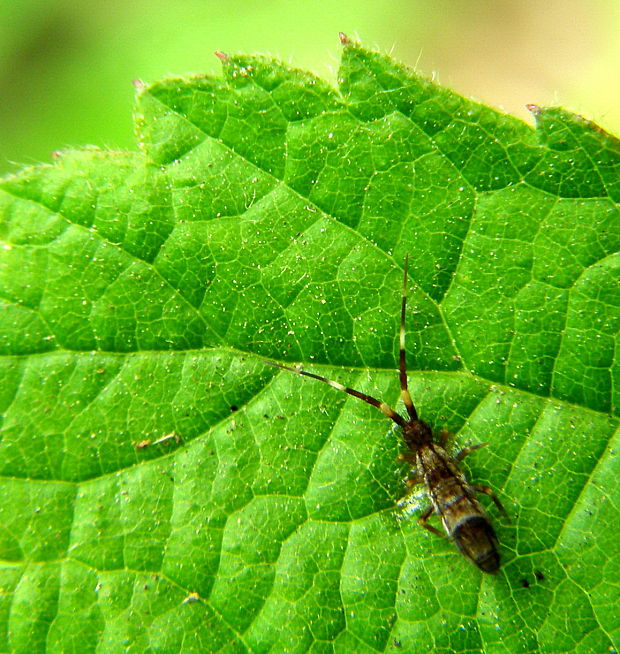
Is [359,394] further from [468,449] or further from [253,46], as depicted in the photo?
[253,46]

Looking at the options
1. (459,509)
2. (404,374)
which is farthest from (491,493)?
(404,374)

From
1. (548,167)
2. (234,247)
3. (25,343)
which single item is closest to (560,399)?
(548,167)

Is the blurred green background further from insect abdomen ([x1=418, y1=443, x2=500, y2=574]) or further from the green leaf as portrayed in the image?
insect abdomen ([x1=418, y1=443, x2=500, y2=574])

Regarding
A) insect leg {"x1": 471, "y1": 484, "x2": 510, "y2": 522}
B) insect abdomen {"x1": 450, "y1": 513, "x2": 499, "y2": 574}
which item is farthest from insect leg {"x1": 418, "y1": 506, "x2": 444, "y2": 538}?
insect leg {"x1": 471, "y1": 484, "x2": 510, "y2": 522}

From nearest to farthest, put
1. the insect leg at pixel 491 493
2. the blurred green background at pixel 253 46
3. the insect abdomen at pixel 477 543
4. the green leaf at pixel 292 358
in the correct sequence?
1. the insect abdomen at pixel 477 543
2. the green leaf at pixel 292 358
3. the insect leg at pixel 491 493
4. the blurred green background at pixel 253 46

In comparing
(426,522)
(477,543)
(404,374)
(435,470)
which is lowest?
(426,522)

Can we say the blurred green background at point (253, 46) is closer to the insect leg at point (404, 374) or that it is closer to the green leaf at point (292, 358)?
the green leaf at point (292, 358)

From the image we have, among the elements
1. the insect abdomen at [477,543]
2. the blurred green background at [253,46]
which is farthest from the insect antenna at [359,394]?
the blurred green background at [253,46]
